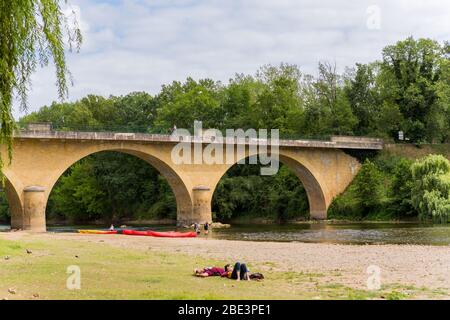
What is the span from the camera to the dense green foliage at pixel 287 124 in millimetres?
63500

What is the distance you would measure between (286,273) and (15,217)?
31.3 m

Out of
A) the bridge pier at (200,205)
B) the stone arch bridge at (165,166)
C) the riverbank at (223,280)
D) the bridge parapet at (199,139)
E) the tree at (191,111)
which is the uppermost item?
the tree at (191,111)

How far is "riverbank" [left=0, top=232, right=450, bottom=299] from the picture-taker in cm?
1439

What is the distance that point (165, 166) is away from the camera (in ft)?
179

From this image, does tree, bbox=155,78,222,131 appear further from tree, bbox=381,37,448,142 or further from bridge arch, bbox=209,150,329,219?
tree, bbox=381,37,448,142

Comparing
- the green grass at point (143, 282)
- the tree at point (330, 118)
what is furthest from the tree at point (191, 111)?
the green grass at point (143, 282)

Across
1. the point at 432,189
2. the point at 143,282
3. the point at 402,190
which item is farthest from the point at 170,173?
the point at 143,282

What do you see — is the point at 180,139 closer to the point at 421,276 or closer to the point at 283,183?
the point at 283,183

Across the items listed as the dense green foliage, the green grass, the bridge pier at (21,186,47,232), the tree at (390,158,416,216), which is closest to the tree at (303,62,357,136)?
the dense green foliage

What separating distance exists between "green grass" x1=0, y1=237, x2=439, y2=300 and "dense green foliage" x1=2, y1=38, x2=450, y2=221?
3375 centimetres

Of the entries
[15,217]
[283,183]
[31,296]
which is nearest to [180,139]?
[15,217]

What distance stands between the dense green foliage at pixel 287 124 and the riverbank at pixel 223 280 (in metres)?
27.9

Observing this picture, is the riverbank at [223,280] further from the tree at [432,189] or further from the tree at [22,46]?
the tree at [432,189]

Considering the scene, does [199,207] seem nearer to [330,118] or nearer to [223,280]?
[330,118]
